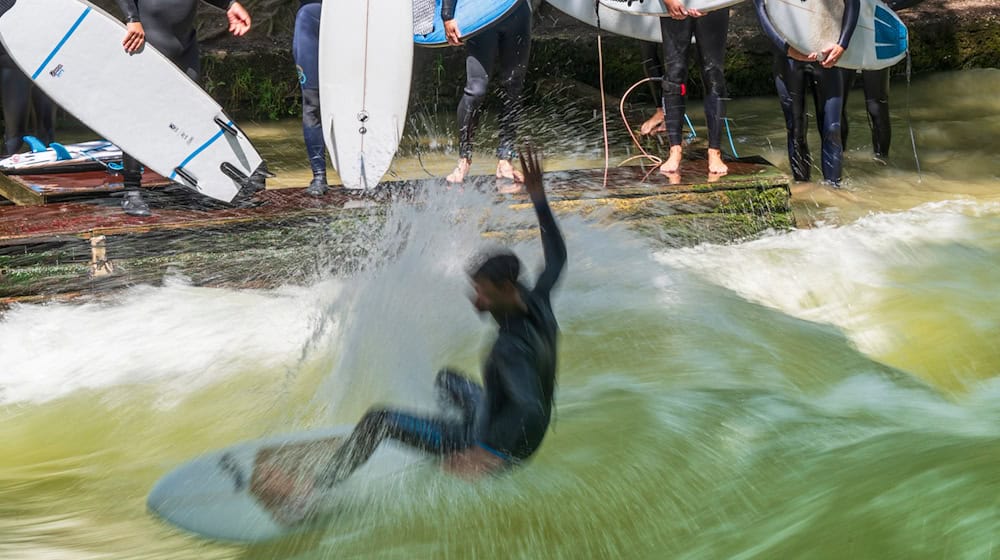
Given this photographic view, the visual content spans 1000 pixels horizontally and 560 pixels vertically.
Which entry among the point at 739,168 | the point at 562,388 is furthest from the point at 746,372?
the point at 739,168

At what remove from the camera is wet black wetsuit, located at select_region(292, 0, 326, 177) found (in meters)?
6.16

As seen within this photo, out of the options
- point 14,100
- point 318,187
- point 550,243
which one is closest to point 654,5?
point 318,187

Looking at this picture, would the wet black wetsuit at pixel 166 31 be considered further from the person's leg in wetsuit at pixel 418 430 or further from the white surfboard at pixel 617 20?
the person's leg in wetsuit at pixel 418 430

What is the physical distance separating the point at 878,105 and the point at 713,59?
5.67 feet

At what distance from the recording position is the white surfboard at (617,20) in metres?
7.41

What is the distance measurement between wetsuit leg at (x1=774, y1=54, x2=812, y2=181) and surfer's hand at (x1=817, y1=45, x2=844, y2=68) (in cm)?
26

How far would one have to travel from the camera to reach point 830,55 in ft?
21.1

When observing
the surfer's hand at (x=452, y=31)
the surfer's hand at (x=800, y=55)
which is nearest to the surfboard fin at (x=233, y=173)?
the surfer's hand at (x=452, y=31)

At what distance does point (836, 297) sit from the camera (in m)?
5.51

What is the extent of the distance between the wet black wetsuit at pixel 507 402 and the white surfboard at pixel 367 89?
2.82 metres

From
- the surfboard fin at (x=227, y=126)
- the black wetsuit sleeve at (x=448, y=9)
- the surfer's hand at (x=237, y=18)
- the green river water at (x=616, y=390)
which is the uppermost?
the surfer's hand at (x=237, y=18)

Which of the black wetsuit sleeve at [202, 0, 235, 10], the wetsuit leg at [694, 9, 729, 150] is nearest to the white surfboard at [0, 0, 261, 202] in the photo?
the black wetsuit sleeve at [202, 0, 235, 10]

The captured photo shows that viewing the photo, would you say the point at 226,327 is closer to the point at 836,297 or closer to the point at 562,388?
the point at 562,388

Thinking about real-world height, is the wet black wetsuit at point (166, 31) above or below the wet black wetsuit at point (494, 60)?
above
